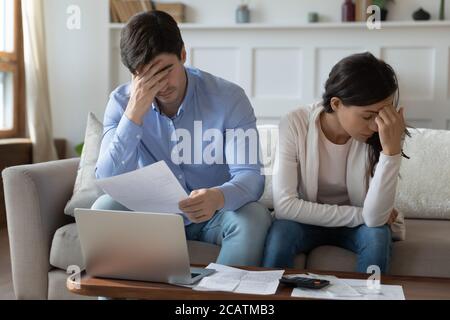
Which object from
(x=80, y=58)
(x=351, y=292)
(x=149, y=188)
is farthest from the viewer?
(x=80, y=58)

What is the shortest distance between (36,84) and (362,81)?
97.9 inches

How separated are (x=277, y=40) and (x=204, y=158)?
6.67 feet

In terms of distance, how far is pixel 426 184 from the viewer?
224 centimetres

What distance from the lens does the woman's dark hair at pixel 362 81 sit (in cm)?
173

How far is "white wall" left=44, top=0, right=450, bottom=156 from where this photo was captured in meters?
3.92

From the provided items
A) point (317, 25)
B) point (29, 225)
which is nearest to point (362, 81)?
point (29, 225)

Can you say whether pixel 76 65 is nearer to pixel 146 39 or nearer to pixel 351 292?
pixel 146 39

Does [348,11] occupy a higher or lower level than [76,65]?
higher

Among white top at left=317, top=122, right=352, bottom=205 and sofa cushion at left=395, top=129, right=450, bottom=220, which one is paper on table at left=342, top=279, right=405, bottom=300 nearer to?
white top at left=317, top=122, right=352, bottom=205
